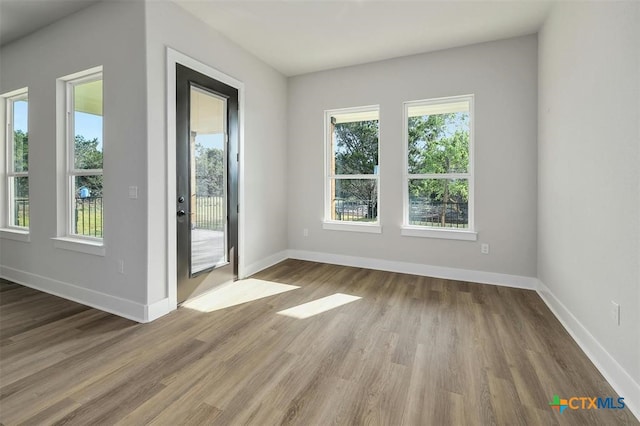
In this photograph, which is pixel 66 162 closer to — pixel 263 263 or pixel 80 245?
pixel 80 245

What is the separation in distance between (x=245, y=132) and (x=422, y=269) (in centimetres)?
294

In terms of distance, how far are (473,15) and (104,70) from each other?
11.8 ft

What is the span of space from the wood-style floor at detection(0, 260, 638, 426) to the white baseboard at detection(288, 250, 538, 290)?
47 centimetres

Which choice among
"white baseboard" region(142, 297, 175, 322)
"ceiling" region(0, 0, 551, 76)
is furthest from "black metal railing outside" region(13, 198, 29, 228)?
"white baseboard" region(142, 297, 175, 322)

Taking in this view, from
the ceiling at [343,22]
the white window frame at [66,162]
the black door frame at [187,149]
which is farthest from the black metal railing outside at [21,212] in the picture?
the black door frame at [187,149]

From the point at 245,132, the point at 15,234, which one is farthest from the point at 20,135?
the point at 245,132

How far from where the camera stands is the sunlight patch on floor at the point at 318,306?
9.27 feet

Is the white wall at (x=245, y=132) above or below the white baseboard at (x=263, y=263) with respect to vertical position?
above

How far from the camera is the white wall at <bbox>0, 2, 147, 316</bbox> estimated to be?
104 inches

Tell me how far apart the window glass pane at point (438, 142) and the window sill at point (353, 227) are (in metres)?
0.92

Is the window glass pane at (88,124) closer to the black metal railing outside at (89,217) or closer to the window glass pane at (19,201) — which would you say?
the black metal railing outside at (89,217)

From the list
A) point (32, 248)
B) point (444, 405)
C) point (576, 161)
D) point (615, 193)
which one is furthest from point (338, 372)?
point (32, 248)

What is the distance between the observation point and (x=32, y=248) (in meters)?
3.50

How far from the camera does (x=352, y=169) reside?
4543 mm
